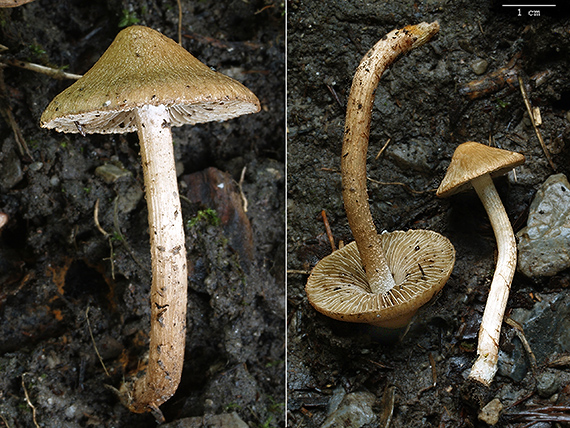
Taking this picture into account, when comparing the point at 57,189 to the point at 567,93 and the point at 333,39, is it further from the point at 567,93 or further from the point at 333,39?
the point at 567,93

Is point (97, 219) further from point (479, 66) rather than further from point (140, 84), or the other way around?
point (479, 66)

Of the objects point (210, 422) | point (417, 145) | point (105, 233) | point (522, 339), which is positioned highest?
point (417, 145)

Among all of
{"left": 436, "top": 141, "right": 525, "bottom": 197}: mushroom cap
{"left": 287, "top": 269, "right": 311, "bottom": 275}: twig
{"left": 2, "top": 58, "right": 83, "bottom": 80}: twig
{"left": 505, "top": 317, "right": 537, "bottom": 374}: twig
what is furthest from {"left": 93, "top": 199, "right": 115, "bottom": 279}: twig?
{"left": 505, "top": 317, "right": 537, "bottom": 374}: twig

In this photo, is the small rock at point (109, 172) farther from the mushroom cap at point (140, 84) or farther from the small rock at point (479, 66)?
the small rock at point (479, 66)

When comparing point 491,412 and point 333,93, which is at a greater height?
point 333,93

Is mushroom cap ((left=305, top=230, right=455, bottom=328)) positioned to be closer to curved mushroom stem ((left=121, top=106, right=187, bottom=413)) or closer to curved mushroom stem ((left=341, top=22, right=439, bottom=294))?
curved mushroom stem ((left=341, top=22, right=439, bottom=294))

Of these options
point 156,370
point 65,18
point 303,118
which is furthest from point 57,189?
point 303,118

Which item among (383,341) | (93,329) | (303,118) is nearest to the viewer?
(383,341)

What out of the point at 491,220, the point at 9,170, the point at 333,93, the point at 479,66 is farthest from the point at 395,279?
the point at 9,170
